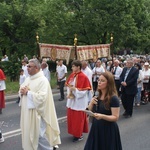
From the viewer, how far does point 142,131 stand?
7484mm

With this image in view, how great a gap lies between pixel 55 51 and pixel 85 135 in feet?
14.9

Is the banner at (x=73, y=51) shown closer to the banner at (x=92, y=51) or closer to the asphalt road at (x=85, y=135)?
the banner at (x=92, y=51)

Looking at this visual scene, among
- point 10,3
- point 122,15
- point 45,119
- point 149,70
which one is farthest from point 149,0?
point 45,119

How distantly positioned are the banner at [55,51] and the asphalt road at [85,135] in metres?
1.85

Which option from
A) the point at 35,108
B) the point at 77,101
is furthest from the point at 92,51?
the point at 35,108

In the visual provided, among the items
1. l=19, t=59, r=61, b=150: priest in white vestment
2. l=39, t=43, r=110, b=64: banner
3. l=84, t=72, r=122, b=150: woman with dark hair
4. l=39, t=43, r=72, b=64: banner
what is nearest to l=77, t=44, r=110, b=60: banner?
l=39, t=43, r=110, b=64: banner

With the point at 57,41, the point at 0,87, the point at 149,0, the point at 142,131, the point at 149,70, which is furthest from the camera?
the point at 149,0

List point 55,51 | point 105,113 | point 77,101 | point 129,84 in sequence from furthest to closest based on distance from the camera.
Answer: point 55,51
point 129,84
point 77,101
point 105,113

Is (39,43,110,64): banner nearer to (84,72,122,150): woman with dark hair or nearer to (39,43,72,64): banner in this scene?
(39,43,72,64): banner

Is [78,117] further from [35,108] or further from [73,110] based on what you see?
[35,108]

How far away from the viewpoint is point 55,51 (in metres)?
10.9

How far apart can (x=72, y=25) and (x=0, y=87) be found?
1575cm

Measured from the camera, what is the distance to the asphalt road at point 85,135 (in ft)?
20.8

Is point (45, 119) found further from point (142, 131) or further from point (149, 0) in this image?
point (149, 0)
